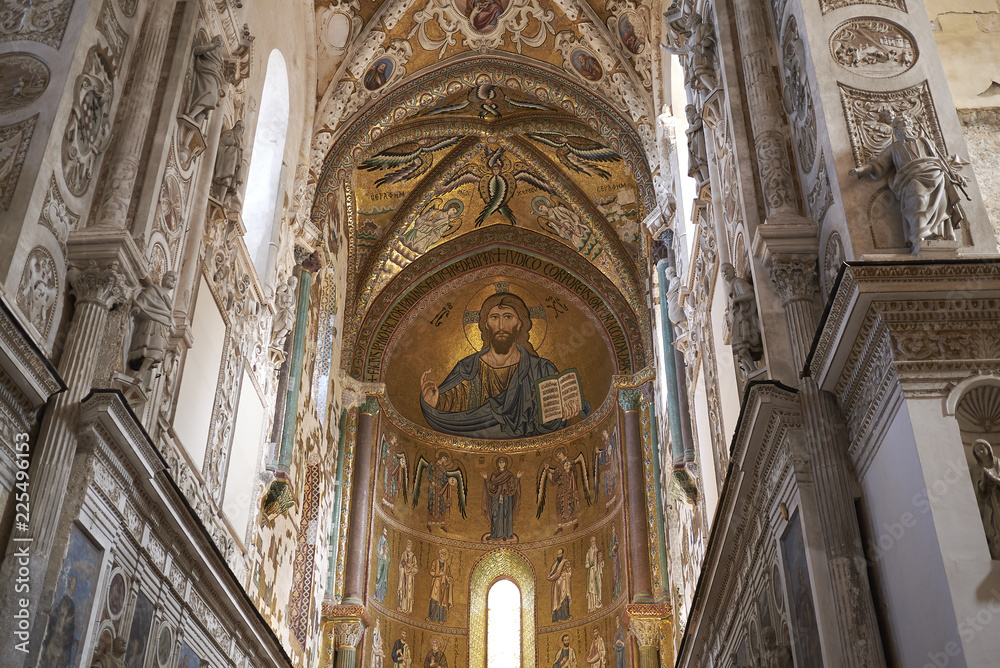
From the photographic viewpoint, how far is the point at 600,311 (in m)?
20.8

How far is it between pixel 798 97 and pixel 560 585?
13.6m

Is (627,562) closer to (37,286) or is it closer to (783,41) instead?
(783,41)

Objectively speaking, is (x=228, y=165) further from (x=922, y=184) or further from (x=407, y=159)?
(x=407, y=159)

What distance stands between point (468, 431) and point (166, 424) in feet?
42.2

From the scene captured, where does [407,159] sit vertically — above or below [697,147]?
above

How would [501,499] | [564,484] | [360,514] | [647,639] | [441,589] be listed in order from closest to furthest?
[647,639]
[360,514]
[441,589]
[564,484]
[501,499]

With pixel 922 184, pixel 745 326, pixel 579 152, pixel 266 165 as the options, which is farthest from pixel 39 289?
pixel 579 152

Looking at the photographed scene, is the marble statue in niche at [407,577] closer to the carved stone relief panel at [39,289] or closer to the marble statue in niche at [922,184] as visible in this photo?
the carved stone relief panel at [39,289]

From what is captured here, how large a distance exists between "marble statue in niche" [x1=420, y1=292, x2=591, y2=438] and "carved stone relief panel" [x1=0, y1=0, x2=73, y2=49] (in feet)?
46.2

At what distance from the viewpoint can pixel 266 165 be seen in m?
14.2

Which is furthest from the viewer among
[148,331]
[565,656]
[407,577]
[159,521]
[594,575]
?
[407,577]

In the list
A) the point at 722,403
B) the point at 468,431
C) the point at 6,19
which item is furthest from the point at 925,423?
the point at 468,431

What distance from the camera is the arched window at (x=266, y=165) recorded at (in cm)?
1348

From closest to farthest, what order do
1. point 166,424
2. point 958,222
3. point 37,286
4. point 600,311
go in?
1. point 958,222
2. point 37,286
3. point 166,424
4. point 600,311
